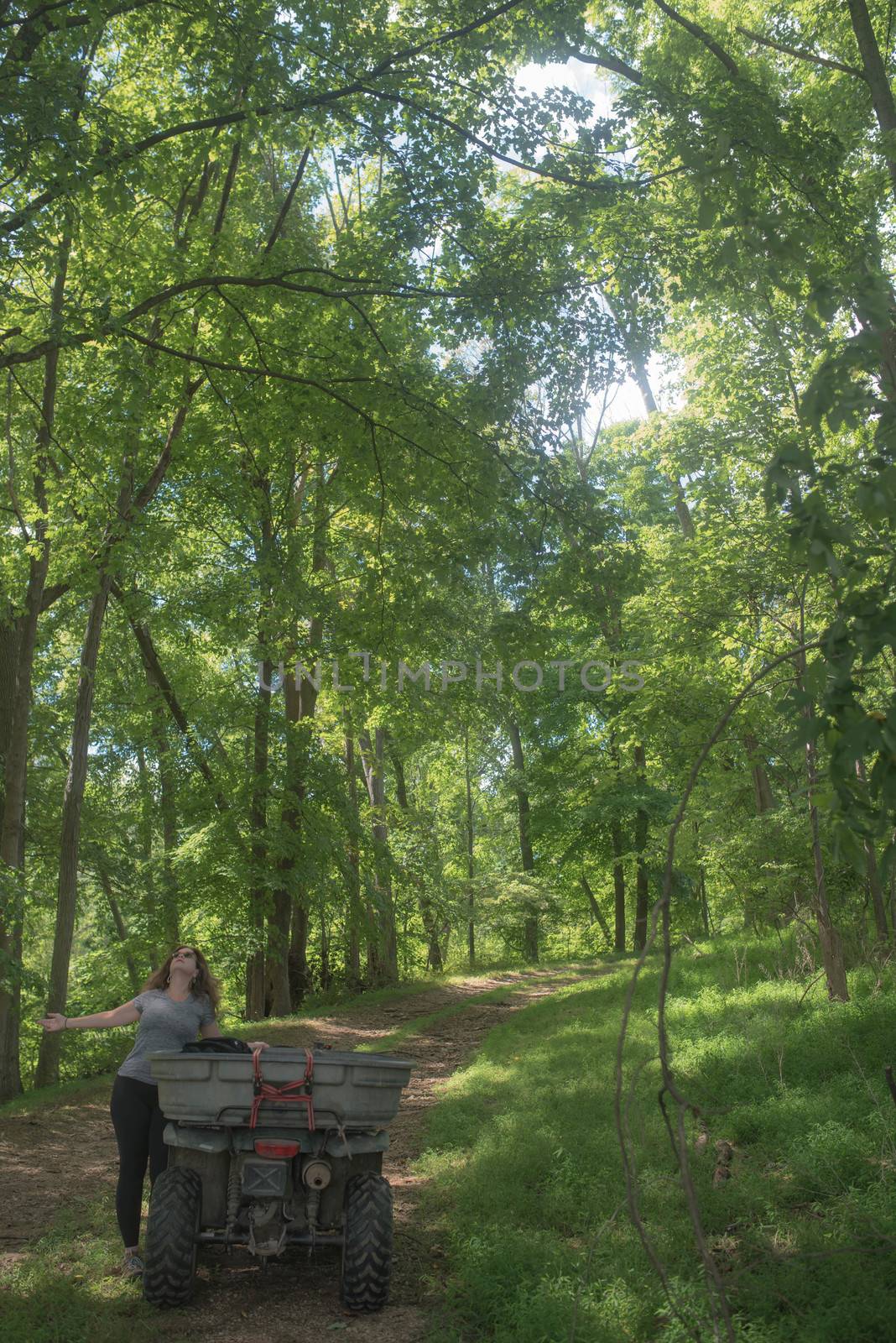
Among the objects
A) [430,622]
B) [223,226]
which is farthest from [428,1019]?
[223,226]

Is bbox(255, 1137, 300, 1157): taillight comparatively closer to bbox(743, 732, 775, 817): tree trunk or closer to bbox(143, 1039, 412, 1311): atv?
bbox(143, 1039, 412, 1311): atv

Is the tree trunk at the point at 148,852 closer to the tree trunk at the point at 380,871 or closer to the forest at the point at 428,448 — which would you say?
the forest at the point at 428,448

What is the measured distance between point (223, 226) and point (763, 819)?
11.2 meters

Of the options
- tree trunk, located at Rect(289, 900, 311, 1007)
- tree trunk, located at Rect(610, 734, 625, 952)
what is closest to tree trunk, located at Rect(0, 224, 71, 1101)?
tree trunk, located at Rect(289, 900, 311, 1007)

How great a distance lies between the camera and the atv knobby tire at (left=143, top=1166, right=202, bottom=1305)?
4746 mm

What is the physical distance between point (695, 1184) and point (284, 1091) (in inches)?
110

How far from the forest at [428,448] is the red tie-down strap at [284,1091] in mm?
1311

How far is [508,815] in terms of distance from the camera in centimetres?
3659

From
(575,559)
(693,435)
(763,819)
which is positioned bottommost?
(763,819)

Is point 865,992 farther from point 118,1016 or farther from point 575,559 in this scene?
point 118,1016

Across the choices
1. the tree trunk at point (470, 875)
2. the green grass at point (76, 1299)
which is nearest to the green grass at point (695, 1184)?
the green grass at point (76, 1299)

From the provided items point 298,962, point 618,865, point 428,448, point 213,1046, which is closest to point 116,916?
point 298,962

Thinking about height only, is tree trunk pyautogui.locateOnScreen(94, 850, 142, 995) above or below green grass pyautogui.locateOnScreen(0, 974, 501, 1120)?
above

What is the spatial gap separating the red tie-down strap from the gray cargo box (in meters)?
0.02
